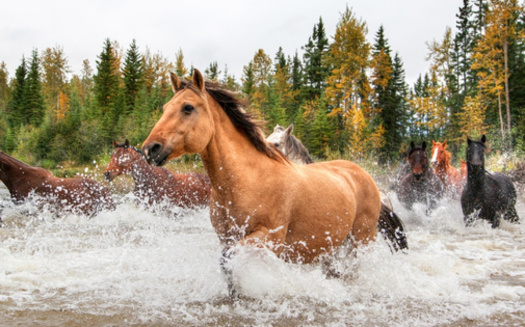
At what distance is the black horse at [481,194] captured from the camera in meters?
8.10

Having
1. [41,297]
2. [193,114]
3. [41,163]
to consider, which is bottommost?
[41,297]

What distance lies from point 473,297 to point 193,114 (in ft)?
10.1

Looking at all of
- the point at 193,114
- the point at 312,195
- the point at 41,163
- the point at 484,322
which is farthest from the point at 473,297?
the point at 41,163

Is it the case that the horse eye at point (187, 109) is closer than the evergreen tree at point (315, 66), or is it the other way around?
the horse eye at point (187, 109)

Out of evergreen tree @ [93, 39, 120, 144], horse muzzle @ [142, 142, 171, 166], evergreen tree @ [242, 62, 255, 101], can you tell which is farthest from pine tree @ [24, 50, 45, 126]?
horse muzzle @ [142, 142, 171, 166]

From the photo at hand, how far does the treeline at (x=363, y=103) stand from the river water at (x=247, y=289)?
75.7 feet

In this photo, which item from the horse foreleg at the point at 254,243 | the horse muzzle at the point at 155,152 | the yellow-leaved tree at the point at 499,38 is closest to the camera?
the horse muzzle at the point at 155,152

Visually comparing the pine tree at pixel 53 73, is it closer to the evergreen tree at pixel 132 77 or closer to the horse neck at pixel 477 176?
the evergreen tree at pixel 132 77

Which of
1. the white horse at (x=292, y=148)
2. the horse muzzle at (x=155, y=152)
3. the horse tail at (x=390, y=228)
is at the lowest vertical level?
the horse tail at (x=390, y=228)

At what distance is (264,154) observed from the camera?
346cm

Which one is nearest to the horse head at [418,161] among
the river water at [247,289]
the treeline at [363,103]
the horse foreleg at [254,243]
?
the river water at [247,289]

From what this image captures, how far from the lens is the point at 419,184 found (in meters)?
9.78

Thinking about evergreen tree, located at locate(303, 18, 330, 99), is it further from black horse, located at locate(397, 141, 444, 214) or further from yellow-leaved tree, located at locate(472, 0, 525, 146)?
black horse, located at locate(397, 141, 444, 214)

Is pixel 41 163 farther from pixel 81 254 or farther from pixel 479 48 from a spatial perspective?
pixel 479 48
